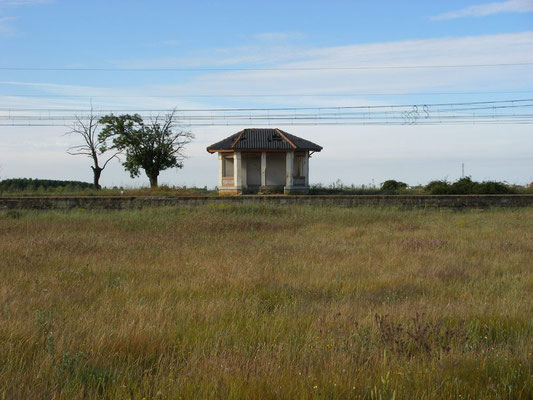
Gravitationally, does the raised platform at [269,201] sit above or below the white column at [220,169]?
below

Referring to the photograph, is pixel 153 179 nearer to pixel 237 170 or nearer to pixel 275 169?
pixel 237 170

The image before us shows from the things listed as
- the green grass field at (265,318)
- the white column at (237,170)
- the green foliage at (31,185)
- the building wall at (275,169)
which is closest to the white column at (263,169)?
the building wall at (275,169)

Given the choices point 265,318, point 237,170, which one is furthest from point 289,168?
point 265,318

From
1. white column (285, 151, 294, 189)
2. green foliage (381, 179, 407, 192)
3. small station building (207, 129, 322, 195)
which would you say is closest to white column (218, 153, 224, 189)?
small station building (207, 129, 322, 195)

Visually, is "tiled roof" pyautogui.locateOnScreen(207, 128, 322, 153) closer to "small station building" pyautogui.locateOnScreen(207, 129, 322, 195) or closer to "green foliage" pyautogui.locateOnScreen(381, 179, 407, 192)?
"small station building" pyautogui.locateOnScreen(207, 129, 322, 195)

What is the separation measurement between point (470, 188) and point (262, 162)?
14.8m

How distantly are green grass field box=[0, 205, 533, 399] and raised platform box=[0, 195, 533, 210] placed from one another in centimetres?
923

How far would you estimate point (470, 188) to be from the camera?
112 feet

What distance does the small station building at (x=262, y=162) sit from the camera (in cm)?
3512

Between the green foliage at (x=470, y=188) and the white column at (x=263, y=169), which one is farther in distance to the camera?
the white column at (x=263, y=169)

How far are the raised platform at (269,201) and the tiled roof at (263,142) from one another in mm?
13054

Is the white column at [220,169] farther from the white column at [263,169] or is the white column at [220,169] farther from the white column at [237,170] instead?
the white column at [263,169]

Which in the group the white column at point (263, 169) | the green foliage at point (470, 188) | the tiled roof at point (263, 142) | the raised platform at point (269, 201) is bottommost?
the raised platform at point (269, 201)

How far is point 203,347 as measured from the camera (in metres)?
4.31
